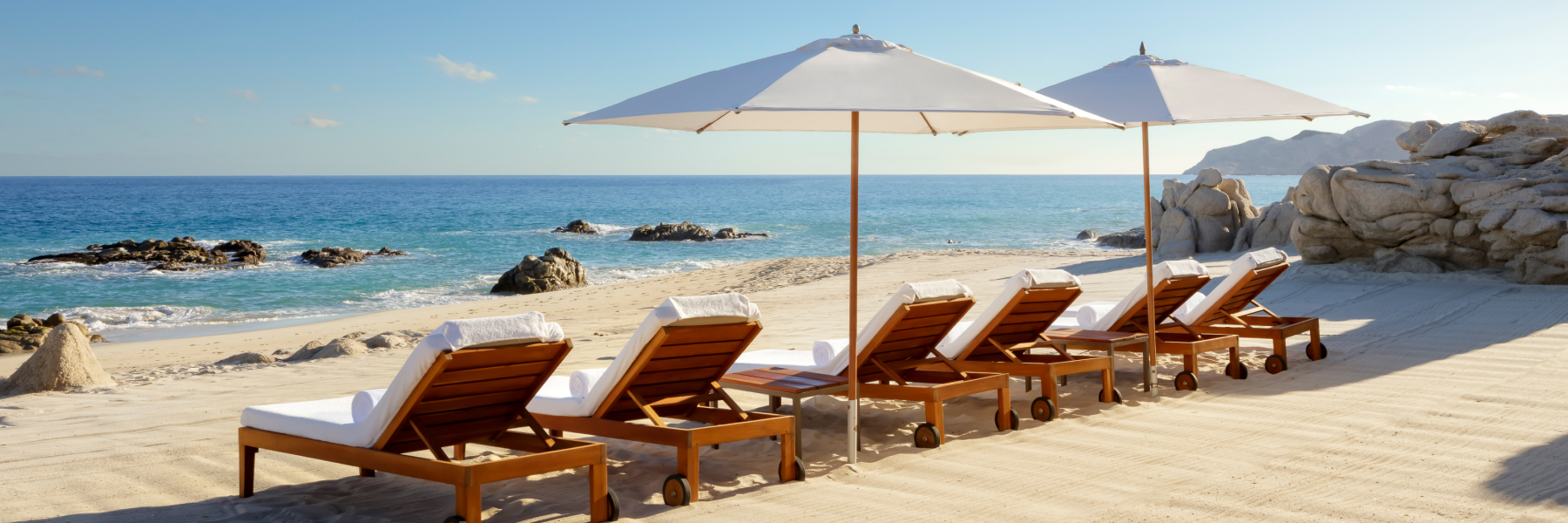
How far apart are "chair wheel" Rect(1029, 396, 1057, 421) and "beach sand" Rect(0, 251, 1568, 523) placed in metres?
0.07

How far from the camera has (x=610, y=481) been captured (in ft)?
14.1

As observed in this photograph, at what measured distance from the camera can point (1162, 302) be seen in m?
6.60

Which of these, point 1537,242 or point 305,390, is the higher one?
point 1537,242

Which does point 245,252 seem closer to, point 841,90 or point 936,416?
point 936,416

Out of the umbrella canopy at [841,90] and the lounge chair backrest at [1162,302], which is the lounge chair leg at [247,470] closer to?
the umbrella canopy at [841,90]

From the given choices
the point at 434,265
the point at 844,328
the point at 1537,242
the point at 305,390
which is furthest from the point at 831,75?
the point at 434,265

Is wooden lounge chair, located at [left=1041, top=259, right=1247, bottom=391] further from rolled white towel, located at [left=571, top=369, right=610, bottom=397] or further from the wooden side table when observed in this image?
rolled white towel, located at [left=571, top=369, right=610, bottom=397]

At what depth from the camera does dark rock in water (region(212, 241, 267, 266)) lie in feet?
83.6

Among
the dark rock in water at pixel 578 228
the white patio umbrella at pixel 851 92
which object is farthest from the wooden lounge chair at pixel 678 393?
the dark rock in water at pixel 578 228

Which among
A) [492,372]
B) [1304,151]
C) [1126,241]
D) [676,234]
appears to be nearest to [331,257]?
[676,234]

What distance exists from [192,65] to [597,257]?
→ 134ft

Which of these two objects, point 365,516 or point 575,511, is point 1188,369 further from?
point 365,516

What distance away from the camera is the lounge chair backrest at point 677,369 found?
4.05 m

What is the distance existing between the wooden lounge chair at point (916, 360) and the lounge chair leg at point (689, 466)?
51.7 inches
